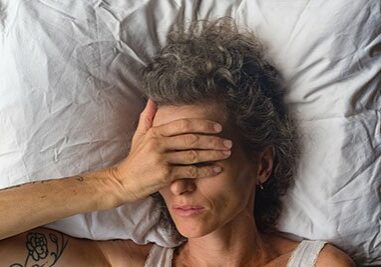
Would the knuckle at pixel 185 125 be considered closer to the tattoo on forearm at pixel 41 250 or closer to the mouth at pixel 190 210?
the mouth at pixel 190 210

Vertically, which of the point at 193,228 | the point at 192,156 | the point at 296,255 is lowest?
the point at 296,255

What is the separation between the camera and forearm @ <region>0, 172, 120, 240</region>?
4.01 ft

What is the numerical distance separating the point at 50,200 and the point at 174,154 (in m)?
0.23

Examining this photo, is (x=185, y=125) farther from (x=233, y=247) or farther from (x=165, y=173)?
(x=233, y=247)

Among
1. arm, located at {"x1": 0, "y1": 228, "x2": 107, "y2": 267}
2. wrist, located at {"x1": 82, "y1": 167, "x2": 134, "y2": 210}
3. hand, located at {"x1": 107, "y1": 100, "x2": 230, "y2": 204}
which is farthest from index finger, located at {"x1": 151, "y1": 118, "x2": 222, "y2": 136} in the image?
arm, located at {"x1": 0, "y1": 228, "x2": 107, "y2": 267}

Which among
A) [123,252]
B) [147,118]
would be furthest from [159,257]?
[147,118]

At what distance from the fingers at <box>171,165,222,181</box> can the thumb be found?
0.10 metres

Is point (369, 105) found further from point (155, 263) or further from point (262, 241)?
point (155, 263)

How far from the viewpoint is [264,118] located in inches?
51.3

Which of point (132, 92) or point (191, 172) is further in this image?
point (132, 92)

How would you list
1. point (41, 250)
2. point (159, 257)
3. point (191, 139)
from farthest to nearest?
1. point (159, 257)
2. point (41, 250)
3. point (191, 139)

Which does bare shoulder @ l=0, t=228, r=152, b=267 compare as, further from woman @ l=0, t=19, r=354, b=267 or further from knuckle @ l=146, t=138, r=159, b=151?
knuckle @ l=146, t=138, r=159, b=151

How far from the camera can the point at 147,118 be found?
1.25 m

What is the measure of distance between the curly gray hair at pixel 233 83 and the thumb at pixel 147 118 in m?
0.01
